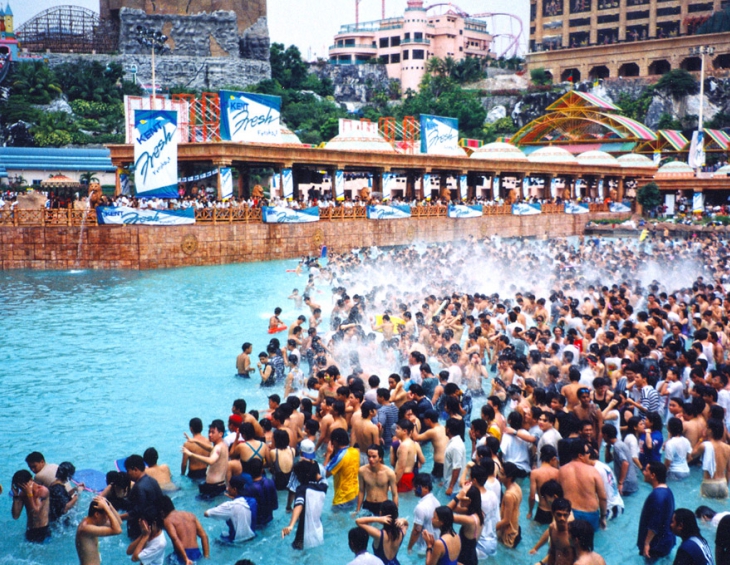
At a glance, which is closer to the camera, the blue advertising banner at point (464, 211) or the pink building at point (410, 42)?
the blue advertising banner at point (464, 211)

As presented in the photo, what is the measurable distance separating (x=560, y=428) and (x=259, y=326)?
10.6 m

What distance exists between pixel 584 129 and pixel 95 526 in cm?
6319

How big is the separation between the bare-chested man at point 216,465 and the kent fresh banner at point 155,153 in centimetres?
1745

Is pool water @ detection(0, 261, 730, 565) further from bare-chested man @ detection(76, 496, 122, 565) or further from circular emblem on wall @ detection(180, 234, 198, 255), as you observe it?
circular emblem on wall @ detection(180, 234, 198, 255)

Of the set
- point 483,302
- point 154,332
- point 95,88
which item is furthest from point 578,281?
point 95,88

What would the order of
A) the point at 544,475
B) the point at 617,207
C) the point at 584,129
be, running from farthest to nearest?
the point at 584,129 < the point at 617,207 < the point at 544,475

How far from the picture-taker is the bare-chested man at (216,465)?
25.7ft

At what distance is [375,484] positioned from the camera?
7113 millimetres

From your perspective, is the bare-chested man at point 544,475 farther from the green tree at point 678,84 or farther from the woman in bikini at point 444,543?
the green tree at point 678,84

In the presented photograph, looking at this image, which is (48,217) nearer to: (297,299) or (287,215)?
(287,215)

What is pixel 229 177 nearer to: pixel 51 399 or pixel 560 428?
pixel 51 399

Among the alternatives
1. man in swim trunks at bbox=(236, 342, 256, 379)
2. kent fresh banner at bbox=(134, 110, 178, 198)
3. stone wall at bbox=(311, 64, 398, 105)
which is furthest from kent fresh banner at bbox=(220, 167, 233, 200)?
stone wall at bbox=(311, 64, 398, 105)

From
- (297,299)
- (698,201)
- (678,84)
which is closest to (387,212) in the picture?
(297,299)

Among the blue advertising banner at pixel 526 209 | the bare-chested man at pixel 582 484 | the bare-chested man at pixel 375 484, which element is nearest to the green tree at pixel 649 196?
the blue advertising banner at pixel 526 209
